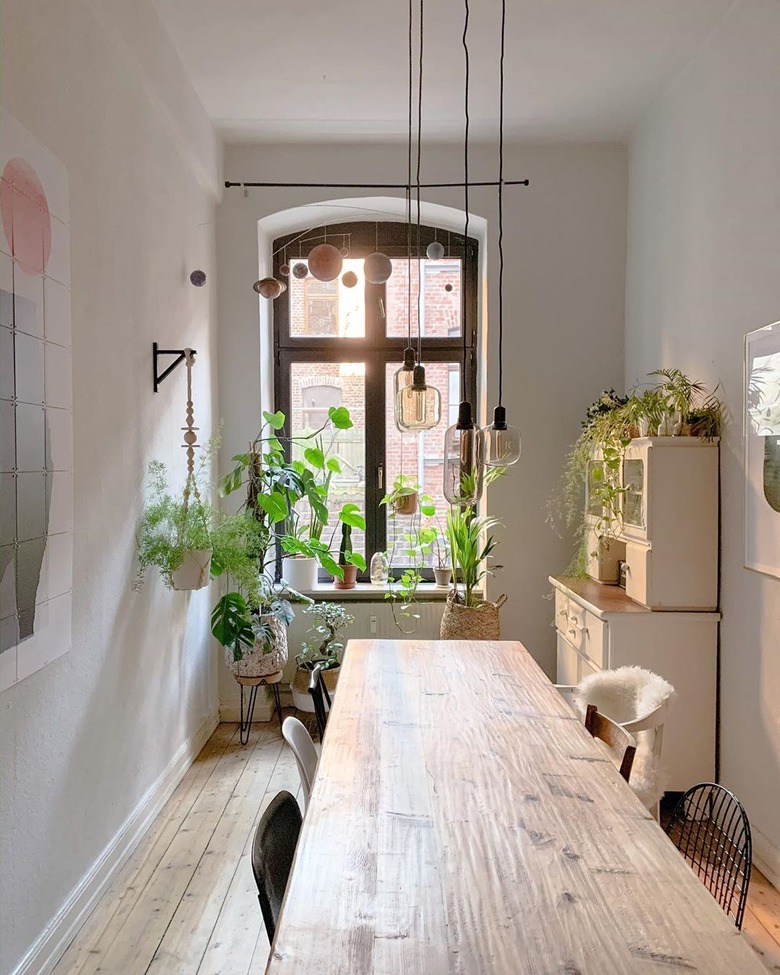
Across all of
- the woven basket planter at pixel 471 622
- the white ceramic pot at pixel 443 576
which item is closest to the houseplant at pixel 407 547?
the white ceramic pot at pixel 443 576

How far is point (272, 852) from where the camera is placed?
1.48 meters

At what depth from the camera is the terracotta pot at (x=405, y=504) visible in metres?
4.74

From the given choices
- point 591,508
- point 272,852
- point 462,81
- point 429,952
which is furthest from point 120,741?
point 462,81

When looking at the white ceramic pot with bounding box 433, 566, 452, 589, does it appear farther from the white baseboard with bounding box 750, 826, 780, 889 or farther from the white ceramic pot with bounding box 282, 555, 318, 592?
the white baseboard with bounding box 750, 826, 780, 889

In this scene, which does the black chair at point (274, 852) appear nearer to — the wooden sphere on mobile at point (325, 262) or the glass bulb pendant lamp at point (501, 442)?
the glass bulb pendant lamp at point (501, 442)

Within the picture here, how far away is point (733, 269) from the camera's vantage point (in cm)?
312

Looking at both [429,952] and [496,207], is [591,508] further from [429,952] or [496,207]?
[429,952]

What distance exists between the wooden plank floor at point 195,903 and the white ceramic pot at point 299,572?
4.04 feet

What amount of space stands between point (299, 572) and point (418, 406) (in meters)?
2.55

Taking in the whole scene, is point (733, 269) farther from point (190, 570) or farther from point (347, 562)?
point (347, 562)

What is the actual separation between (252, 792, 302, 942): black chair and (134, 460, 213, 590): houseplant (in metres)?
1.68

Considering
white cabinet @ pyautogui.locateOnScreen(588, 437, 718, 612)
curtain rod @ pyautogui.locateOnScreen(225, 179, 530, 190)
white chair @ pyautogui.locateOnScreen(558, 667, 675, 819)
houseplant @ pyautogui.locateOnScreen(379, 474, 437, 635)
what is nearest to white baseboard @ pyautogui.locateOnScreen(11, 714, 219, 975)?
houseplant @ pyautogui.locateOnScreen(379, 474, 437, 635)

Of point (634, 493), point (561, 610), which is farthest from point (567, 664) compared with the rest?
point (634, 493)

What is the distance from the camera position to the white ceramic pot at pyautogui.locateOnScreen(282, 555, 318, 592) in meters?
4.63
